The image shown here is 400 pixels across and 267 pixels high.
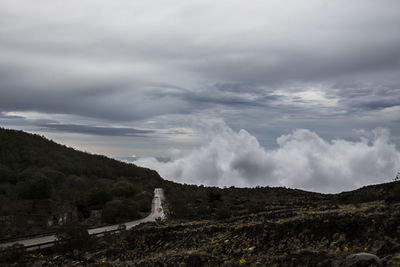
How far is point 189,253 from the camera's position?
15078mm

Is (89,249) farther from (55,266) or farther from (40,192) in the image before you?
(40,192)

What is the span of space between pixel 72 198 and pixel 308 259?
1975 inches

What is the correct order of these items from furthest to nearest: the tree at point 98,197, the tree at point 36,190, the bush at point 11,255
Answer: the tree at point 98,197, the tree at point 36,190, the bush at point 11,255

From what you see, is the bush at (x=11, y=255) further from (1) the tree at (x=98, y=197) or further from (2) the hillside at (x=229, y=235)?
(1) the tree at (x=98, y=197)

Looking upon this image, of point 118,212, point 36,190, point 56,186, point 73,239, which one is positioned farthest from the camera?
point 56,186

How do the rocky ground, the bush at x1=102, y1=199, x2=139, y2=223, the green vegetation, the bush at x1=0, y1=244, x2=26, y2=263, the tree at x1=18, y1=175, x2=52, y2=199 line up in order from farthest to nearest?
the bush at x1=102, y1=199, x2=139, y2=223 < the tree at x1=18, y1=175, x2=52, y2=199 < the green vegetation < the bush at x1=0, y1=244, x2=26, y2=263 < the rocky ground

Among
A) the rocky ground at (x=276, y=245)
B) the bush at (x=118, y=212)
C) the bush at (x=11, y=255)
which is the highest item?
the rocky ground at (x=276, y=245)

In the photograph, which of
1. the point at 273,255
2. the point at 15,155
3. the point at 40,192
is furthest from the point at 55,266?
the point at 15,155

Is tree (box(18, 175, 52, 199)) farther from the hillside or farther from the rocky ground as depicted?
the rocky ground

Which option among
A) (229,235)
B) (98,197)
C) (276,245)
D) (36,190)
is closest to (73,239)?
(229,235)

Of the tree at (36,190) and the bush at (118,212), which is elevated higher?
the tree at (36,190)

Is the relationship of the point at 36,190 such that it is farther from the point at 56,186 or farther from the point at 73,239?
the point at 56,186

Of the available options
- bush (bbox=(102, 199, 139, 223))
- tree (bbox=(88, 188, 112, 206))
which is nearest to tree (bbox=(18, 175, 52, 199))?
bush (bbox=(102, 199, 139, 223))

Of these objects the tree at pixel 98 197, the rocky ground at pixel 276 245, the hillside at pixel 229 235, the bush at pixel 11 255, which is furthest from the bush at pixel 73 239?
the tree at pixel 98 197
